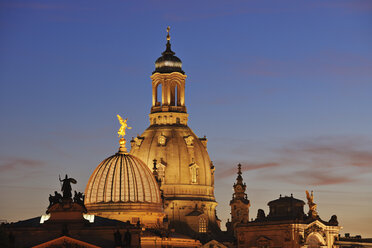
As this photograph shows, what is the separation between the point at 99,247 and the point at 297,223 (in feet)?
111

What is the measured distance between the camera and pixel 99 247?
5837 inches

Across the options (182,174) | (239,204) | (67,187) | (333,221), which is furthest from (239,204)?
(67,187)

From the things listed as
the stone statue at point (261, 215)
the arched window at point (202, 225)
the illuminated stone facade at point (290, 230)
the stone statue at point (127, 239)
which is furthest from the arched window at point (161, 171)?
the stone statue at point (127, 239)

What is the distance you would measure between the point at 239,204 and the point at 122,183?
29280 mm

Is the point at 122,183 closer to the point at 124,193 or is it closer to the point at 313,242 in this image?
the point at 124,193

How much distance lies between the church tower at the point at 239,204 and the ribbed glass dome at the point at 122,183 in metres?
23.2

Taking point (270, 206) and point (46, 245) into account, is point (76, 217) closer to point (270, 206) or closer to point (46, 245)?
point (46, 245)

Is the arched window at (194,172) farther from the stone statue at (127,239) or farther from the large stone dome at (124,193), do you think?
the stone statue at (127,239)

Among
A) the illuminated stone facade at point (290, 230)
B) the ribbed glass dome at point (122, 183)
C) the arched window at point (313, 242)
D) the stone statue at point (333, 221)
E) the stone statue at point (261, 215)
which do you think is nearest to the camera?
the illuminated stone facade at point (290, 230)

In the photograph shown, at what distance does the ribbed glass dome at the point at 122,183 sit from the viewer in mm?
171500

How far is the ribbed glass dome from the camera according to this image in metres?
172

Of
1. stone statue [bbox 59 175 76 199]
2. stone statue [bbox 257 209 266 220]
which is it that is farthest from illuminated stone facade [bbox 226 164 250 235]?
stone statue [bbox 59 175 76 199]

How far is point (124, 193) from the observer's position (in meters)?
172

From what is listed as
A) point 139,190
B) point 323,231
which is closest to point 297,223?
point 323,231
